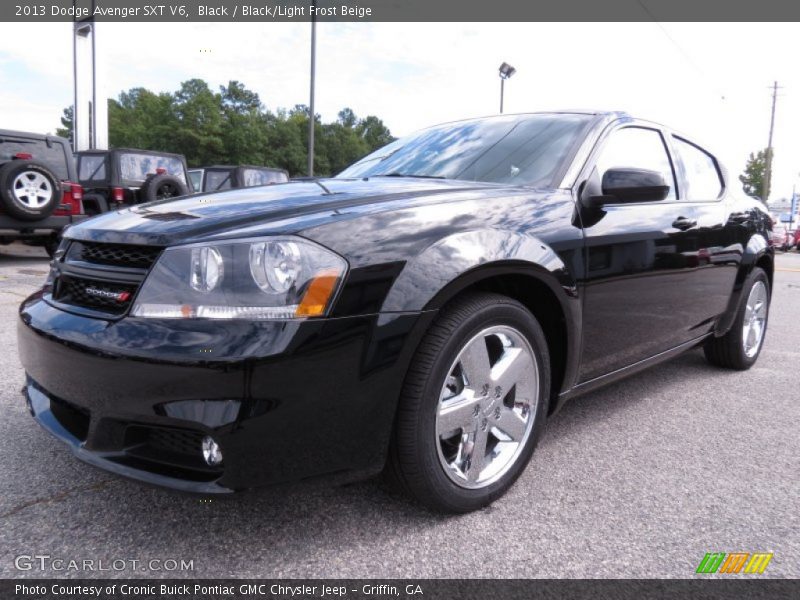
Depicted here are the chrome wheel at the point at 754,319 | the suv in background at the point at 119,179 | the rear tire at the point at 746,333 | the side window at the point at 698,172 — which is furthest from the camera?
the suv in background at the point at 119,179

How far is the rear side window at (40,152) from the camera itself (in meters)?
7.96

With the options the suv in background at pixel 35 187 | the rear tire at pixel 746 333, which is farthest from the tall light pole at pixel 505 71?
the rear tire at pixel 746 333

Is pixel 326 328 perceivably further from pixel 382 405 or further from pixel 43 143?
pixel 43 143

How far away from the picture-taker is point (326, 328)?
161cm

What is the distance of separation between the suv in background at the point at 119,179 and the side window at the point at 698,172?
8.04m

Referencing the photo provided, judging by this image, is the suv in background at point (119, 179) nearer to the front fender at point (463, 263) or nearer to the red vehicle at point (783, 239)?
the front fender at point (463, 263)

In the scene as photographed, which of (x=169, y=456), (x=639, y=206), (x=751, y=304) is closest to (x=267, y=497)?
(x=169, y=456)

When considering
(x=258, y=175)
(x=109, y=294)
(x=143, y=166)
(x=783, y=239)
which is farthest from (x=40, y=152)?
(x=783, y=239)

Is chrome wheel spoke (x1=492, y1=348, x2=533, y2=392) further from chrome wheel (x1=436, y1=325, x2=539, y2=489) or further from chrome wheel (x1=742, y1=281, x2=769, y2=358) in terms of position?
chrome wheel (x1=742, y1=281, x2=769, y2=358)

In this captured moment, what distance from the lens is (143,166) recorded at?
405 inches

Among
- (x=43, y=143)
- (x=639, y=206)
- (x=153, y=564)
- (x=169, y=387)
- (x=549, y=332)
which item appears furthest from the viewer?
(x=43, y=143)

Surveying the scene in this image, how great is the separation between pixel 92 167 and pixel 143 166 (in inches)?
31.9

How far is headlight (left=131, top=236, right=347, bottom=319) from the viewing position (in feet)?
5.26

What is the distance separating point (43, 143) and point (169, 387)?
8.35 metres
